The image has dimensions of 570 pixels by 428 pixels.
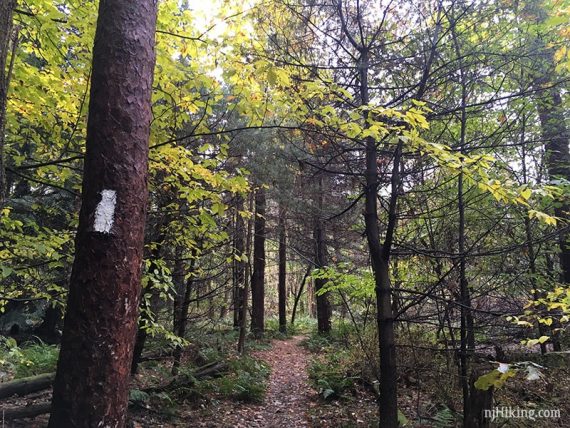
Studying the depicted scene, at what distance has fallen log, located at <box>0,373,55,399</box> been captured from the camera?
6082 millimetres

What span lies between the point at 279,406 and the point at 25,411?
181 inches

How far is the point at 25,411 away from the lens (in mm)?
5258

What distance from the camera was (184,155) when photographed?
4.23m

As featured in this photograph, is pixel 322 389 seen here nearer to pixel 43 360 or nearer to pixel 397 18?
pixel 43 360

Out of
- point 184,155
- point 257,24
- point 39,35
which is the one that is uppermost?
point 257,24

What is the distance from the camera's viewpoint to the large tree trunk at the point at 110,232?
170 cm

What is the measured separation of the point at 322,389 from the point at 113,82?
786 centimetres

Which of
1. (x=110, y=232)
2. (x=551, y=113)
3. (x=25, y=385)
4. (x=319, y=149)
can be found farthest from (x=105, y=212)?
(x=551, y=113)

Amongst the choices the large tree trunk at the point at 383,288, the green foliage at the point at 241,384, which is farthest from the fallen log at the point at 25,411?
the large tree trunk at the point at 383,288

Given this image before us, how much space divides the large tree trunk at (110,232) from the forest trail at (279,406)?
5636mm

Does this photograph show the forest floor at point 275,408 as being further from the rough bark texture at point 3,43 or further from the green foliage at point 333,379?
the rough bark texture at point 3,43

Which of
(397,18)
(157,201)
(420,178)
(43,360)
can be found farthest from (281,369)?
(397,18)

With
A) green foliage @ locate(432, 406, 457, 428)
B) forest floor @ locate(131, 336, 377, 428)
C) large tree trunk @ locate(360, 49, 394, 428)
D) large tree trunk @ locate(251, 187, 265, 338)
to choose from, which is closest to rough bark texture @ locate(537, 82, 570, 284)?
large tree trunk @ locate(360, 49, 394, 428)

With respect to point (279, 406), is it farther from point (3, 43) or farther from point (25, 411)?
point (3, 43)
